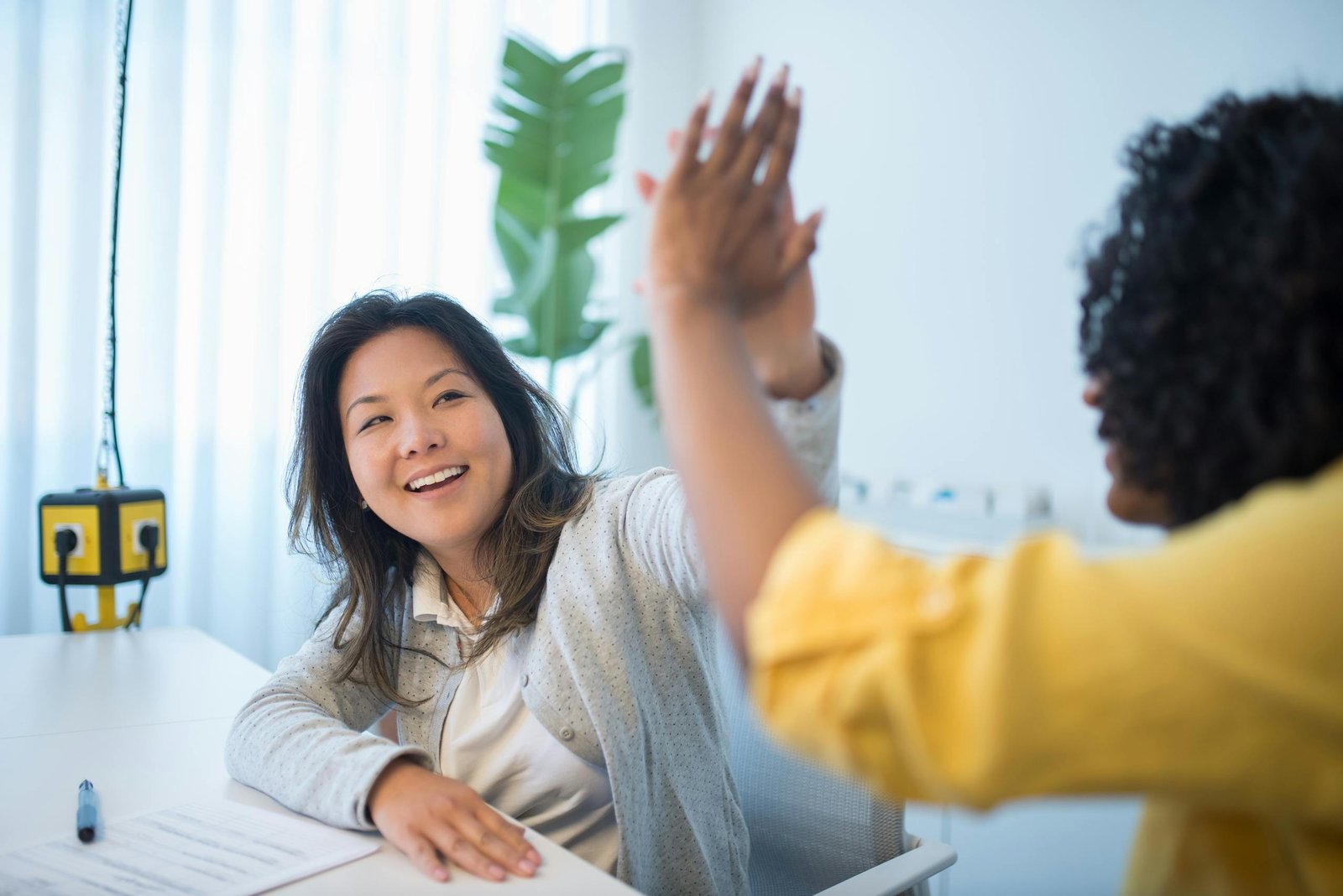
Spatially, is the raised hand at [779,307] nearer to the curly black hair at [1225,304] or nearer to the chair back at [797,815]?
the curly black hair at [1225,304]

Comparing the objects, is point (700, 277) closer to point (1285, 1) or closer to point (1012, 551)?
point (1012, 551)

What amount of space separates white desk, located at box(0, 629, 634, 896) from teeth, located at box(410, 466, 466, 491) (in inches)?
15.6

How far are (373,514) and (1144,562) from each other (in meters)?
1.19

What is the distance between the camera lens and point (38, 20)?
7.38 ft

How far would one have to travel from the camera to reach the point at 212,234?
249cm

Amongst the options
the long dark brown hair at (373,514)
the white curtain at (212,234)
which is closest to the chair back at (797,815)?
the long dark brown hair at (373,514)

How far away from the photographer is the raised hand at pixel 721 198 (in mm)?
503

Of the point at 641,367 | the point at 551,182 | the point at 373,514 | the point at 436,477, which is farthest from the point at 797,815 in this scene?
the point at 551,182

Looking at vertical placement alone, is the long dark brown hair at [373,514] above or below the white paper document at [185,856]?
above

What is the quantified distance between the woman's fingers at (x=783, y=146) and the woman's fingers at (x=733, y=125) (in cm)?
2

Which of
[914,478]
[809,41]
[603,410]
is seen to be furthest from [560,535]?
[809,41]

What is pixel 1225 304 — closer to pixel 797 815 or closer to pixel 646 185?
pixel 646 185

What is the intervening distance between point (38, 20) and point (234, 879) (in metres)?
2.40

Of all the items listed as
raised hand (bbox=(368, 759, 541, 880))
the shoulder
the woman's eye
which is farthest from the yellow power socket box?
raised hand (bbox=(368, 759, 541, 880))
